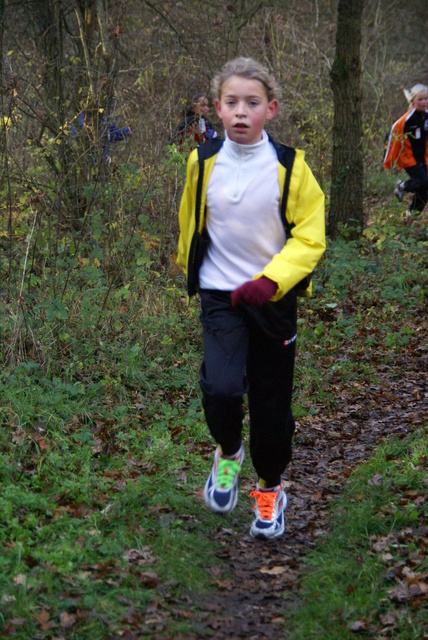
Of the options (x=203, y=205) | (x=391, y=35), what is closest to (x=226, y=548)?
(x=203, y=205)

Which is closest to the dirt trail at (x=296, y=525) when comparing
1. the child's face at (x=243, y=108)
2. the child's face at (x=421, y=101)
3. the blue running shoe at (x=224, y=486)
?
the blue running shoe at (x=224, y=486)

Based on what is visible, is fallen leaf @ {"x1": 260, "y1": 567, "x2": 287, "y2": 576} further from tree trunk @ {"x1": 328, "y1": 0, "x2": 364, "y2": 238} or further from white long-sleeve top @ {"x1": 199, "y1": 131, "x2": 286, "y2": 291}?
tree trunk @ {"x1": 328, "y1": 0, "x2": 364, "y2": 238}

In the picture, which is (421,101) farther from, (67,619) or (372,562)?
(67,619)

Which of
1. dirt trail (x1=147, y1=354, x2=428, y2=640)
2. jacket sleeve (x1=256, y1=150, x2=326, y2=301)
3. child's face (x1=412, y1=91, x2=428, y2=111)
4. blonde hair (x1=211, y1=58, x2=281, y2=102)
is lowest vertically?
dirt trail (x1=147, y1=354, x2=428, y2=640)

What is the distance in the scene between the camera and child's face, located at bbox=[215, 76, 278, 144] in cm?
367

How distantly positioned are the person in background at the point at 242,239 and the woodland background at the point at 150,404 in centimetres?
58

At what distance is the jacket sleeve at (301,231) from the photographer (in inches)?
140

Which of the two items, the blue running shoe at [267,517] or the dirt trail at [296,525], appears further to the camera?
the blue running shoe at [267,517]

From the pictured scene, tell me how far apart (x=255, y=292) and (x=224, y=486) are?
1.05 meters

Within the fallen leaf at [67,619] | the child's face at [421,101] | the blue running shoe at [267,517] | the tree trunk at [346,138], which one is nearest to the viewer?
the fallen leaf at [67,619]

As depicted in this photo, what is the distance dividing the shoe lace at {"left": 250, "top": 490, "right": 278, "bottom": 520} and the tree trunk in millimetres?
6998

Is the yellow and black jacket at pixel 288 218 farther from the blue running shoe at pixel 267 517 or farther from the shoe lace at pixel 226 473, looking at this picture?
the blue running shoe at pixel 267 517

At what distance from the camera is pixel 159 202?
8180 mm

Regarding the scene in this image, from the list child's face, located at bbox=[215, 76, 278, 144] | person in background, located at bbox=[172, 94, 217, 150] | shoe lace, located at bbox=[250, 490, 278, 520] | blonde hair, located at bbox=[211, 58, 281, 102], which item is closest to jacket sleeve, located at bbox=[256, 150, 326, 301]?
child's face, located at bbox=[215, 76, 278, 144]
